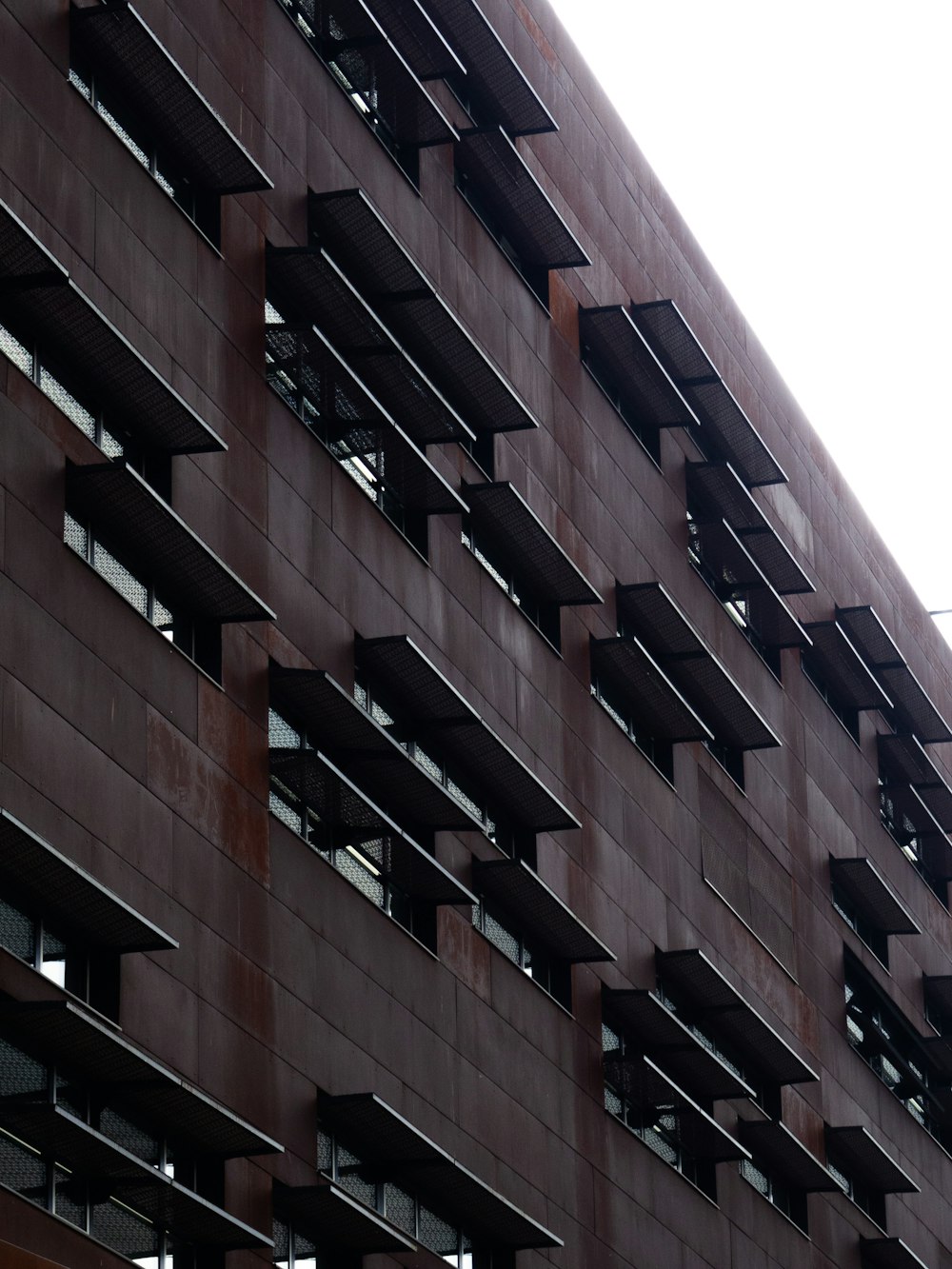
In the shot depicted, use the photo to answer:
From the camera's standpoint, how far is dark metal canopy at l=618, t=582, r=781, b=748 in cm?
4547

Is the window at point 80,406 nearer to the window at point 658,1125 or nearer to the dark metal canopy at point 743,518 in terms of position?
the window at point 658,1125

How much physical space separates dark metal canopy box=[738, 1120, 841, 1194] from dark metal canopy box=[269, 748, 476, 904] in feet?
41.5

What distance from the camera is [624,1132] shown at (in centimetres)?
4112

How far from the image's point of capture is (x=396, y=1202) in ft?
111

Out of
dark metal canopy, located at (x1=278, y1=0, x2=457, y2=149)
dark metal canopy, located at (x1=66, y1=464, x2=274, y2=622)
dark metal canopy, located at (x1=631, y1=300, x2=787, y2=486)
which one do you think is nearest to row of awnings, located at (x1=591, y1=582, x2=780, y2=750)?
dark metal canopy, located at (x1=631, y1=300, x2=787, y2=486)

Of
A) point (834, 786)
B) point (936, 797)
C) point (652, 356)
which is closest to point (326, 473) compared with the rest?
point (652, 356)

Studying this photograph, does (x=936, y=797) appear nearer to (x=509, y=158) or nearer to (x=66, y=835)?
(x=509, y=158)

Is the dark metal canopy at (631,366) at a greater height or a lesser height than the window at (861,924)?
greater

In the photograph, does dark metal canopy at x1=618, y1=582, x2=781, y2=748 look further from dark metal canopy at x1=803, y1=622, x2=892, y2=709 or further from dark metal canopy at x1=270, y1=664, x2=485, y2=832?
dark metal canopy at x1=270, y1=664, x2=485, y2=832

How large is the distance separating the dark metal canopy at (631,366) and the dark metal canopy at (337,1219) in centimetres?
1972

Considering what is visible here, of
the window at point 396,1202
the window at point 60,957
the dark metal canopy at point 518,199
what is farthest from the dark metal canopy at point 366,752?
the dark metal canopy at point 518,199

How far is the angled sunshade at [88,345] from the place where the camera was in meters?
27.5

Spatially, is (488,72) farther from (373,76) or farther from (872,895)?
(872,895)

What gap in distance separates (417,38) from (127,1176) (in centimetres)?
2109
